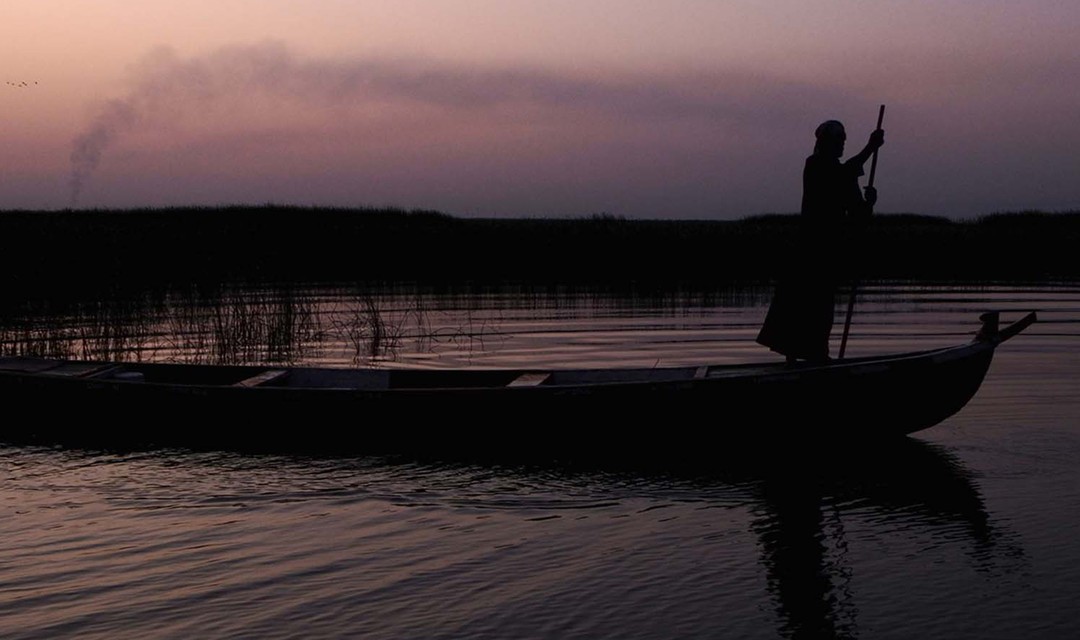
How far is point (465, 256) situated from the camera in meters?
30.7

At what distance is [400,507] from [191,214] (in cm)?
4098

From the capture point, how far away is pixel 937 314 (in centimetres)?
1994

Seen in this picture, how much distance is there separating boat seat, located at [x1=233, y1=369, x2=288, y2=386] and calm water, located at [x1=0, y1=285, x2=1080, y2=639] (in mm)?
1196

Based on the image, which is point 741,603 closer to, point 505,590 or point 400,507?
point 505,590

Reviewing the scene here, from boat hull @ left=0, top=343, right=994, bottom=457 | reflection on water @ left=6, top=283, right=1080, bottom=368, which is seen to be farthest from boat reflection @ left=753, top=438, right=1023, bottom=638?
reflection on water @ left=6, top=283, right=1080, bottom=368

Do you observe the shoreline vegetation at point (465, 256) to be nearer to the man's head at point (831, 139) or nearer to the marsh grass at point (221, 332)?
the marsh grass at point (221, 332)

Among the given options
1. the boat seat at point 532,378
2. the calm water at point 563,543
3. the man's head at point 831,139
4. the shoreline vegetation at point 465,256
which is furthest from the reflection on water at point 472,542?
the shoreline vegetation at point 465,256

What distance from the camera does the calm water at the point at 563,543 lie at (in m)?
5.88

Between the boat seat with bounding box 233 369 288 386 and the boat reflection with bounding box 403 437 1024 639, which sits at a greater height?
the boat seat with bounding box 233 369 288 386

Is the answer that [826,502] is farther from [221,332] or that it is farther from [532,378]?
[221,332]

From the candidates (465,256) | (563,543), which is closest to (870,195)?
(563,543)

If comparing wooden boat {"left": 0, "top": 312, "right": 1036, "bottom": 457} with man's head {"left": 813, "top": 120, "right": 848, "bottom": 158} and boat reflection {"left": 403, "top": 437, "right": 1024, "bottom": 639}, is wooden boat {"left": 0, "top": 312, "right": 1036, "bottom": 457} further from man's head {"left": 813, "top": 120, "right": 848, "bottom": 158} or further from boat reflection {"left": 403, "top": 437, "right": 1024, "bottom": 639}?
man's head {"left": 813, "top": 120, "right": 848, "bottom": 158}

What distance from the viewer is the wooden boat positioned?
9.48 metres

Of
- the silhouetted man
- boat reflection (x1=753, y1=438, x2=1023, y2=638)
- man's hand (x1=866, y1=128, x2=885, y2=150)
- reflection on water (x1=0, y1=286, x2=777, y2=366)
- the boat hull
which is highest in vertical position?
man's hand (x1=866, y1=128, x2=885, y2=150)
